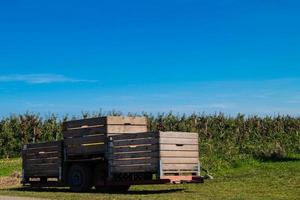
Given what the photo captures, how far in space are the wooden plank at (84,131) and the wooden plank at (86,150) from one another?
43 cm

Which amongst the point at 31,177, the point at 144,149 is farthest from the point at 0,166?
the point at 144,149

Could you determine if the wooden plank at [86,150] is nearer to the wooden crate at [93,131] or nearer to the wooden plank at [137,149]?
the wooden crate at [93,131]

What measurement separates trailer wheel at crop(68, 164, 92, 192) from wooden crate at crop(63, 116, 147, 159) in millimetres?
445

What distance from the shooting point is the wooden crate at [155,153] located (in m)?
18.0

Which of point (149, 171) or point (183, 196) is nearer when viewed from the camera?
point (183, 196)

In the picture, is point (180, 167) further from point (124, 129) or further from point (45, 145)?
point (45, 145)

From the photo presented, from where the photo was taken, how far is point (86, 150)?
19906mm

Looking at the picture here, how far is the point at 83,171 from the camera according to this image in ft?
65.3

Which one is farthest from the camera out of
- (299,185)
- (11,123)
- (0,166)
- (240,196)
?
(11,123)

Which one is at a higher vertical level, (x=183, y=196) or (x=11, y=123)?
(x=11, y=123)

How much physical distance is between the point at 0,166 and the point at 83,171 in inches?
531

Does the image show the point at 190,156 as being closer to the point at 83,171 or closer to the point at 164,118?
the point at 83,171

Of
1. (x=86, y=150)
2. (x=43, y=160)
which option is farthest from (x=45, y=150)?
(x=86, y=150)

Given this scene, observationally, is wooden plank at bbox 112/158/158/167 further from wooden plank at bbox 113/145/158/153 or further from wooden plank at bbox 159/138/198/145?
wooden plank at bbox 159/138/198/145
